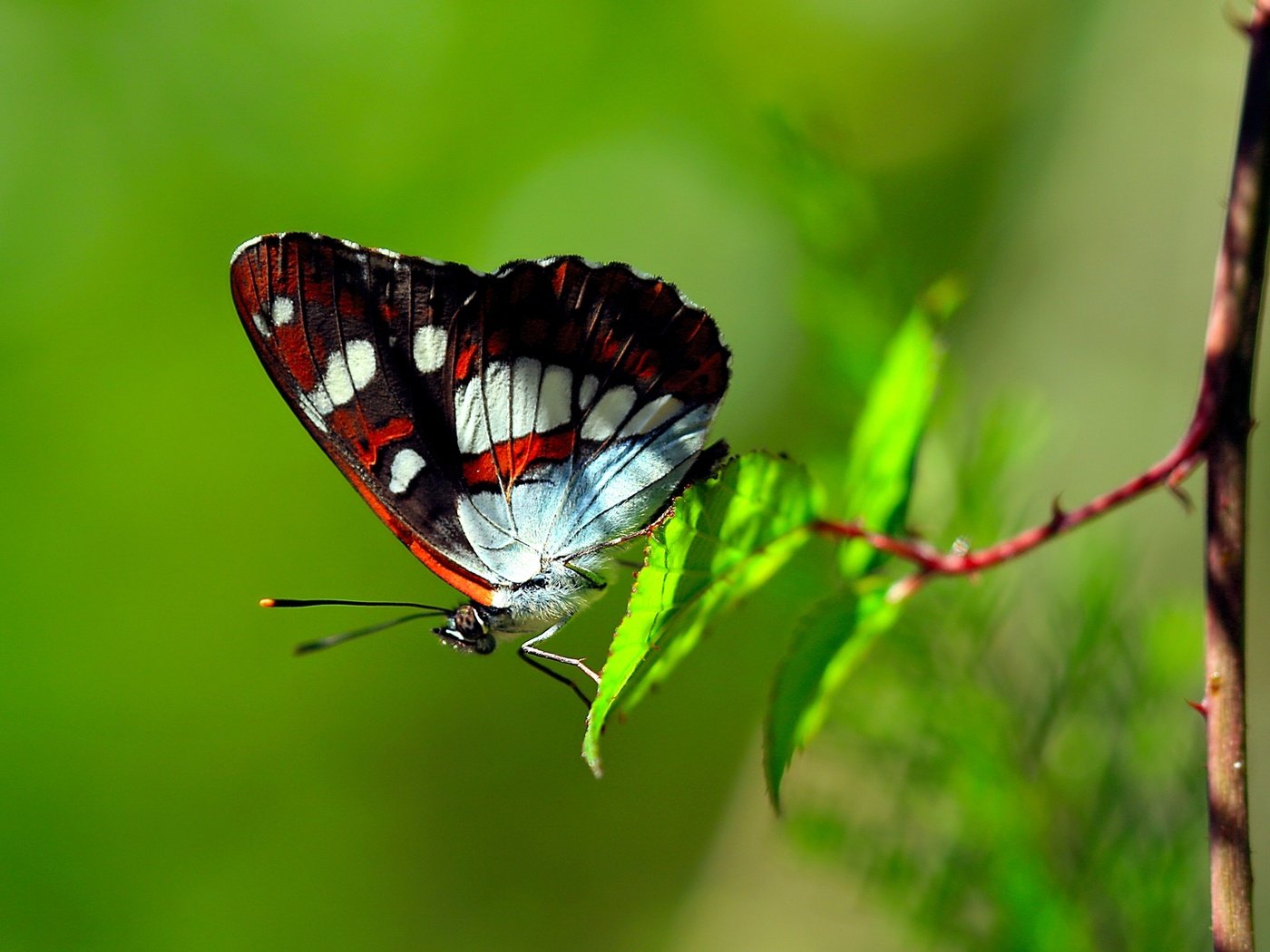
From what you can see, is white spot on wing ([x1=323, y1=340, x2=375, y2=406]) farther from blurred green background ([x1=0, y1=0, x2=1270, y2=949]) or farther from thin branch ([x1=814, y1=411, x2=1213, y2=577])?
blurred green background ([x1=0, y1=0, x2=1270, y2=949])

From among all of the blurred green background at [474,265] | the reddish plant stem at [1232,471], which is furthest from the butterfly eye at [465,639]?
the reddish plant stem at [1232,471]

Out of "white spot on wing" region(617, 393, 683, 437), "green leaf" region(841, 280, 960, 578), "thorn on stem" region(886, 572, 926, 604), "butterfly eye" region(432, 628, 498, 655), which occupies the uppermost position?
"white spot on wing" region(617, 393, 683, 437)

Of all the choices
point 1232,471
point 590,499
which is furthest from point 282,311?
point 1232,471

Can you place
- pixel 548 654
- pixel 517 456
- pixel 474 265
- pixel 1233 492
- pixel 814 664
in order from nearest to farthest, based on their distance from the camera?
pixel 1233 492, pixel 814 664, pixel 517 456, pixel 548 654, pixel 474 265

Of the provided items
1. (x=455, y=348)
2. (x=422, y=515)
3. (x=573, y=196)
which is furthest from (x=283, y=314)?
(x=573, y=196)

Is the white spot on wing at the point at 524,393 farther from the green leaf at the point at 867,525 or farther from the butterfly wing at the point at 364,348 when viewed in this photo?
the green leaf at the point at 867,525

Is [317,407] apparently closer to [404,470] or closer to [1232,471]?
[404,470]

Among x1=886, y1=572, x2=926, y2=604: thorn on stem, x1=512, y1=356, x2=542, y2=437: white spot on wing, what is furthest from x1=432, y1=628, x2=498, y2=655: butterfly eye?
x1=886, y1=572, x2=926, y2=604: thorn on stem
